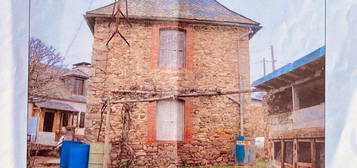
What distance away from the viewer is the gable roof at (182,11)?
1.26m

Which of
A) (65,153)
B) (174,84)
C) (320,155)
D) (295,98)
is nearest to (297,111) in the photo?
(295,98)

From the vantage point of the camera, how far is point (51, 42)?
1.18m

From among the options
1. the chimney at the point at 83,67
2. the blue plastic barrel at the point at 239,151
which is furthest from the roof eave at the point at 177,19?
the blue plastic barrel at the point at 239,151

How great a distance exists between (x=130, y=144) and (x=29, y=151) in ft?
0.95

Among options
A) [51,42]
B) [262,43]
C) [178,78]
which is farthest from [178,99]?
[51,42]

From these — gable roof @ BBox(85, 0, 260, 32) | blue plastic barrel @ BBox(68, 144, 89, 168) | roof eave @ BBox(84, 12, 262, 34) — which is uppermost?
gable roof @ BBox(85, 0, 260, 32)

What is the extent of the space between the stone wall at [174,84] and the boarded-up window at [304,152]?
0.19 metres

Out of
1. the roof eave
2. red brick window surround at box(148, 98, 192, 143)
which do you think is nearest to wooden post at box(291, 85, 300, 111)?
the roof eave

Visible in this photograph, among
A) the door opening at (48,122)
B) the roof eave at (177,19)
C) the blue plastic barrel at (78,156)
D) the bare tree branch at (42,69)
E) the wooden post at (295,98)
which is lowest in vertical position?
the blue plastic barrel at (78,156)

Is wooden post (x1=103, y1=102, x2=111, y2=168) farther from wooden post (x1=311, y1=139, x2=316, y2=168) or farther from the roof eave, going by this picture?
wooden post (x1=311, y1=139, x2=316, y2=168)

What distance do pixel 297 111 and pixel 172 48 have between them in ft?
1.43

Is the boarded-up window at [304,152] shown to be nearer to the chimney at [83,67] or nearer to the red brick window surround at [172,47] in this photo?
the red brick window surround at [172,47]

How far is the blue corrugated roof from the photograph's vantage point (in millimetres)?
1161
